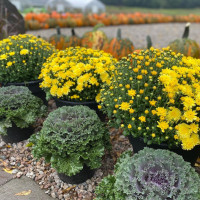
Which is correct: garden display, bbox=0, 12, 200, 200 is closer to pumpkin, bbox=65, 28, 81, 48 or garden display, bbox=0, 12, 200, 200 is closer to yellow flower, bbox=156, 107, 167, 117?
yellow flower, bbox=156, 107, 167, 117

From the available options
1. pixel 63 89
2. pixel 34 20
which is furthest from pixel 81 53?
pixel 34 20

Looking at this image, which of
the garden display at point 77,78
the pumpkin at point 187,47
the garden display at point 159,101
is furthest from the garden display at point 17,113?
the pumpkin at point 187,47

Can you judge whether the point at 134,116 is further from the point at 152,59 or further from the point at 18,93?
the point at 18,93

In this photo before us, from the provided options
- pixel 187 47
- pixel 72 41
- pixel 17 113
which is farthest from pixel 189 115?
pixel 72 41

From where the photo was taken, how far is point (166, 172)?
1746mm

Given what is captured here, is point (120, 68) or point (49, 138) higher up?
point (120, 68)

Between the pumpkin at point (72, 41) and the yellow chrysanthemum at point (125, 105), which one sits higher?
the yellow chrysanthemum at point (125, 105)

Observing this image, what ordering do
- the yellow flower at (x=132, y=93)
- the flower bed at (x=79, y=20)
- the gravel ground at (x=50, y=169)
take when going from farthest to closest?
1. the flower bed at (x=79, y=20)
2. the gravel ground at (x=50, y=169)
3. the yellow flower at (x=132, y=93)

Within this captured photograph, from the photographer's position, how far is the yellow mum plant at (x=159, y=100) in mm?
1839

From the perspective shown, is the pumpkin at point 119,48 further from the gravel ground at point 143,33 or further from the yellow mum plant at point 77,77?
the gravel ground at point 143,33

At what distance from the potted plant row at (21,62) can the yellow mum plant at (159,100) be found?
5.13 feet

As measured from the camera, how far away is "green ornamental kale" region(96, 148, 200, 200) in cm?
167

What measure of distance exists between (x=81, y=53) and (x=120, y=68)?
0.91m

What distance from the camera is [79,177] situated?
7.50 feet
